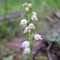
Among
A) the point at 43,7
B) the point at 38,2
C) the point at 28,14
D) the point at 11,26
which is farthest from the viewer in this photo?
the point at 38,2

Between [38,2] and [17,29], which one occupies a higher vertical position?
[38,2]

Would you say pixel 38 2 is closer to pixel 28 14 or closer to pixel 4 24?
pixel 4 24

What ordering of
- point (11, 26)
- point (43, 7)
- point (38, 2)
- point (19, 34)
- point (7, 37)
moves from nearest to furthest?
point (7, 37) → point (19, 34) → point (11, 26) → point (43, 7) → point (38, 2)

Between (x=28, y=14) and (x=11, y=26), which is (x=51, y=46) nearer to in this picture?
(x=28, y=14)

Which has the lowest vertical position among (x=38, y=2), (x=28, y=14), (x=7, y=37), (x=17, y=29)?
(x=28, y=14)

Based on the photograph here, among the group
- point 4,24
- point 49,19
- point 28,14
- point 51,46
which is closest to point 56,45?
point 51,46

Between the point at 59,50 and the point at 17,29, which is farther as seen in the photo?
the point at 17,29

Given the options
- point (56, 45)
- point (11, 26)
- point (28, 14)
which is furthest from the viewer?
point (11, 26)

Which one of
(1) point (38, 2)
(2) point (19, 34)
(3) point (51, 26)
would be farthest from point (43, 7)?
(2) point (19, 34)

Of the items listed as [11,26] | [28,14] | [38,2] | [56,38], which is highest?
[38,2]
